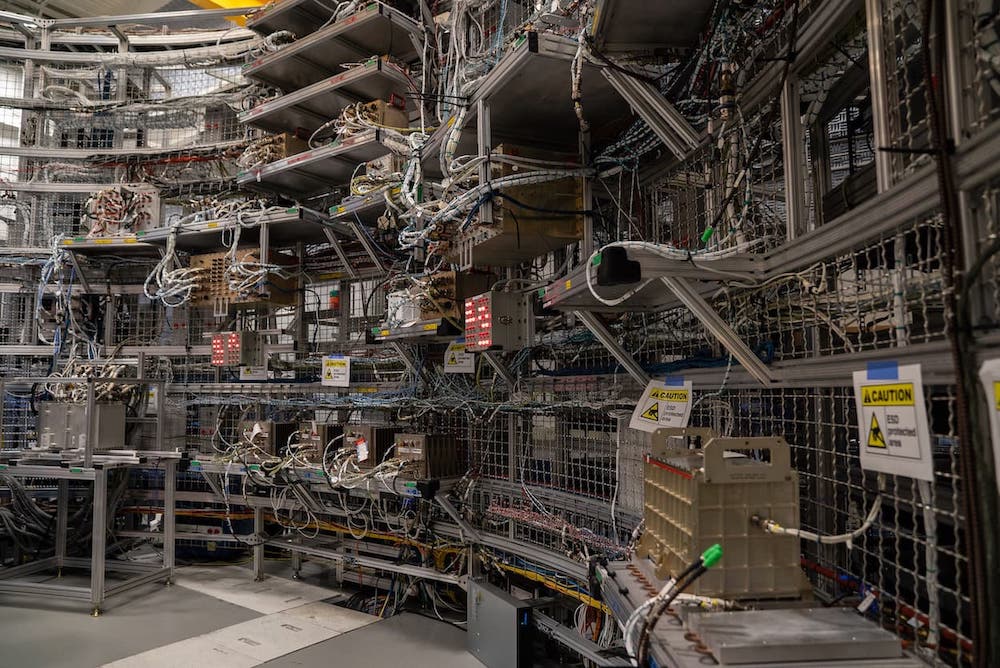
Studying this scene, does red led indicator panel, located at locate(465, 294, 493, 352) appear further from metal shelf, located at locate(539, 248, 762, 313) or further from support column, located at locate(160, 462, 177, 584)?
support column, located at locate(160, 462, 177, 584)

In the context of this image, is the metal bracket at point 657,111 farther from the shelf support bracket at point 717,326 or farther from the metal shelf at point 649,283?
the shelf support bracket at point 717,326

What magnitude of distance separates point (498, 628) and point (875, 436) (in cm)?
240

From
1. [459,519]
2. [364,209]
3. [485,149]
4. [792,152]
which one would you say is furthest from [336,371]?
[792,152]

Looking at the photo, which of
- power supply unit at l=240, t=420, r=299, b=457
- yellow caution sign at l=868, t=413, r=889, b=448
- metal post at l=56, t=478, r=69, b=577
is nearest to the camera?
yellow caution sign at l=868, t=413, r=889, b=448

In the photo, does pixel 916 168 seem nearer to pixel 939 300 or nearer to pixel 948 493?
pixel 939 300

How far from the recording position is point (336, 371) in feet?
14.2

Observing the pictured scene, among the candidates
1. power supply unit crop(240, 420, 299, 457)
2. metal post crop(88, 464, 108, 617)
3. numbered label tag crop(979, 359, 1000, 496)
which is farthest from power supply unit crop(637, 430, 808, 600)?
metal post crop(88, 464, 108, 617)

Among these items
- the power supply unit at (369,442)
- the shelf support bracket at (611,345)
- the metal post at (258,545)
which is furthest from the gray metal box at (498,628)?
the metal post at (258,545)

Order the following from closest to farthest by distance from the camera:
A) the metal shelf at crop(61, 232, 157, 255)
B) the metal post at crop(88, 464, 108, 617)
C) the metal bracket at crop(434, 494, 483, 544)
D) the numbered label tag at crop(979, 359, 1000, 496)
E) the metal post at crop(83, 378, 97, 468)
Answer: the numbered label tag at crop(979, 359, 1000, 496) < the metal bracket at crop(434, 494, 483, 544) < the metal post at crop(88, 464, 108, 617) < the metal post at crop(83, 378, 97, 468) < the metal shelf at crop(61, 232, 157, 255)

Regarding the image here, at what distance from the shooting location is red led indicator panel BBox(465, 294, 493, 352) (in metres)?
3.05

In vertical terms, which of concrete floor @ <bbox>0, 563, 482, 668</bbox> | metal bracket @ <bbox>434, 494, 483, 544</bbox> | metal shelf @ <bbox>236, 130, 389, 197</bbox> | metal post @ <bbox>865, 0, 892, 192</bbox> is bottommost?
concrete floor @ <bbox>0, 563, 482, 668</bbox>

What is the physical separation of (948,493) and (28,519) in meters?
5.97

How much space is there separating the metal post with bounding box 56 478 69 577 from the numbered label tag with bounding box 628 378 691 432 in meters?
4.60

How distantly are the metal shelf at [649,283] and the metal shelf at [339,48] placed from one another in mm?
2516
